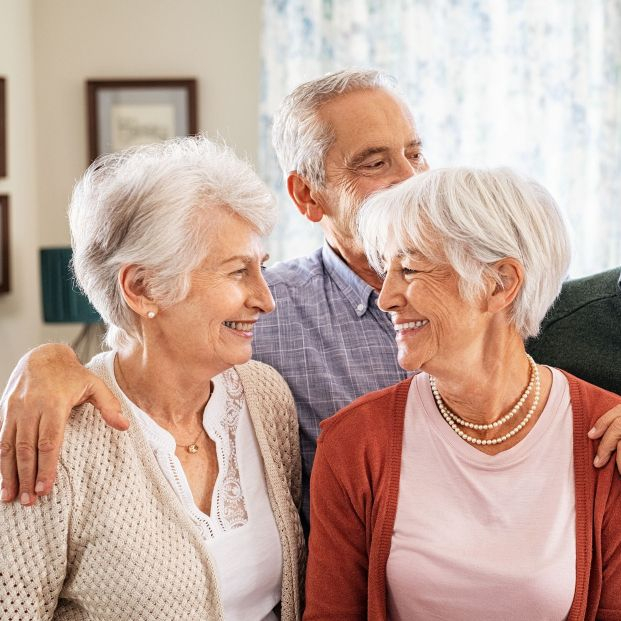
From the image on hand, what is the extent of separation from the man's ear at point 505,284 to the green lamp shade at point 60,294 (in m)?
2.54

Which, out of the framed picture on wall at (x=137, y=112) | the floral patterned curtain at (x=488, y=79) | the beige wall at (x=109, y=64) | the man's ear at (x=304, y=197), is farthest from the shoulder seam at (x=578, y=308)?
the framed picture on wall at (x=137, y=112)

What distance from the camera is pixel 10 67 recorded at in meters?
4.04

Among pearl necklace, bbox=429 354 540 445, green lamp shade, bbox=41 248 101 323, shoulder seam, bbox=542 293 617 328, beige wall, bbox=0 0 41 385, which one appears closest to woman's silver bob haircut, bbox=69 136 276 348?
pearl necklace, bbox=429 354 540 445

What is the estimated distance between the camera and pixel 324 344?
2.02 m

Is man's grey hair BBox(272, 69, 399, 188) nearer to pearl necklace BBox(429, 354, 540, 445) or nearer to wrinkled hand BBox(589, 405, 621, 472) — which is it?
pearl necklace BBox(429, 354, 540, 445)

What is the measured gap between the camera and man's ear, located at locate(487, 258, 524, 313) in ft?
4.90

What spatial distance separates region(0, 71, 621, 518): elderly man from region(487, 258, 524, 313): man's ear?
51 centimetres

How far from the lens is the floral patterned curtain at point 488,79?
4.11m

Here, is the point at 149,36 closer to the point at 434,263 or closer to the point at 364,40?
the point at 364,40

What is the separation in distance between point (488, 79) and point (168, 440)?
3045 mm

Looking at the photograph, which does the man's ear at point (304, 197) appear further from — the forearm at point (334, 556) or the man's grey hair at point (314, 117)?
the forearm at point (334, 556)

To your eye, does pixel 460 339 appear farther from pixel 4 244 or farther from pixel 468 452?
pixel 4 244

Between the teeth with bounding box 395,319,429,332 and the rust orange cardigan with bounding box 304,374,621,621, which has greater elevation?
the teeth with bounding box 395,319,429,332

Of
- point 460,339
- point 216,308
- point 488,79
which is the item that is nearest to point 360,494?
point 460,339
